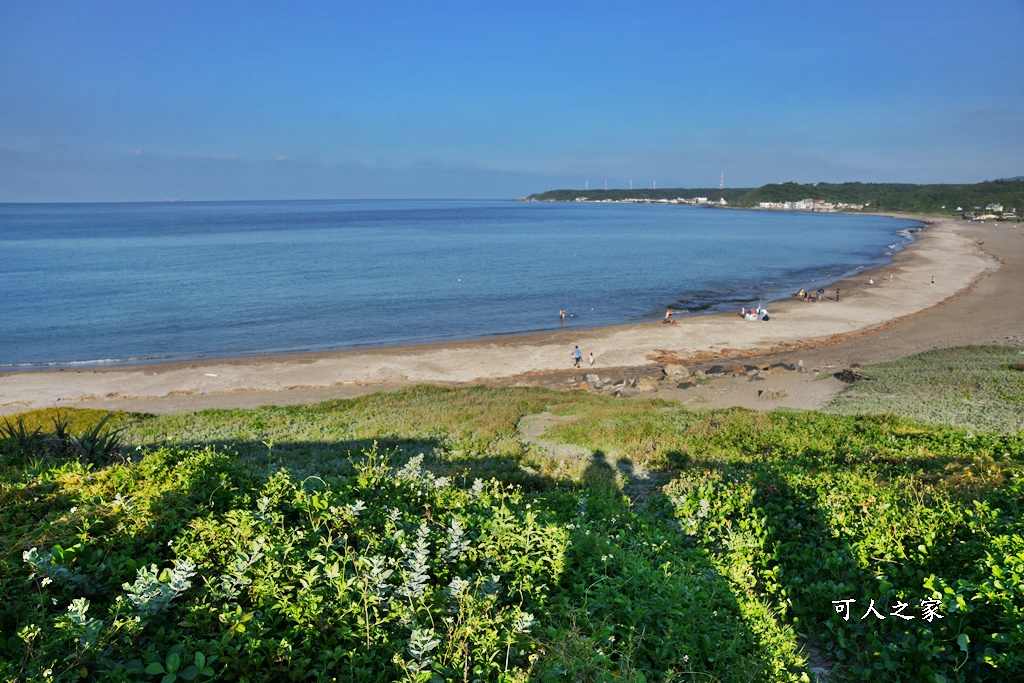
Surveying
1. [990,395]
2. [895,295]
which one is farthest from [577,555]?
[895,295]

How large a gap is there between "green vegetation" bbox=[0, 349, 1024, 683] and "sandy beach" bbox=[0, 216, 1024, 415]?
567 inches

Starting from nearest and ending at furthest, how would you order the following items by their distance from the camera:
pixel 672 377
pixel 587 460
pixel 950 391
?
pixel 587 460 → pixel 950 391 → pixel 672 377

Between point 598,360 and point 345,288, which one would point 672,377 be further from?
point 345,288

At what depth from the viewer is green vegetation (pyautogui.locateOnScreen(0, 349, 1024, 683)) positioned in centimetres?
400

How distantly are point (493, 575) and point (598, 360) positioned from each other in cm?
2821

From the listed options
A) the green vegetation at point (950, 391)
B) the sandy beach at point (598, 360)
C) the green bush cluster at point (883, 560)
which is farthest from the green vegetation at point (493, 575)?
the sandy beach at point (598, 360)

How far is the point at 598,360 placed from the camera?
3281cm

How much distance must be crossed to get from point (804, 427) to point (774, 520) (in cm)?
836

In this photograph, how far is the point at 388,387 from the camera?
1112 inches

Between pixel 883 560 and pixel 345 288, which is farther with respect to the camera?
pixel 345 288

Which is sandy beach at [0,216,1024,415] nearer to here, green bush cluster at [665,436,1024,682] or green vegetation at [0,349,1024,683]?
green bush cluster at [665,436,1024,682]

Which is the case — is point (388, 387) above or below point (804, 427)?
below

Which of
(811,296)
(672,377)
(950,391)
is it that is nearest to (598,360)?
(672,377)

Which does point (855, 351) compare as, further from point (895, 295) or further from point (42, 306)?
point (42, 306)
